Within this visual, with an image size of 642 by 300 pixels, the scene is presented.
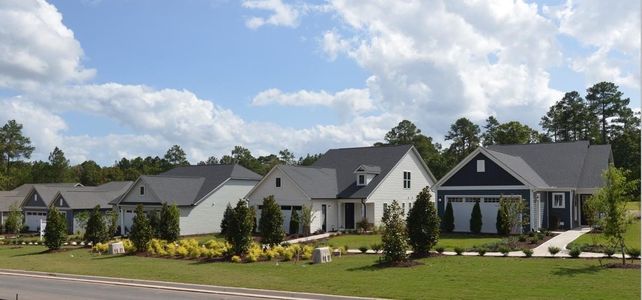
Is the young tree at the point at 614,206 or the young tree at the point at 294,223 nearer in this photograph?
the young tree at the point at 614,206

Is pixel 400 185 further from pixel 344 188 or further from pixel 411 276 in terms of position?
pixel 411 276

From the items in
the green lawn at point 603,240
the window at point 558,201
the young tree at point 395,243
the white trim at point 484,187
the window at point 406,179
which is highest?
the window at point 406,179

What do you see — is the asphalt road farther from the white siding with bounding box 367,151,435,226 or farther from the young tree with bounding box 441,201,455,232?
the white siding with bounding box 367,151,435,226

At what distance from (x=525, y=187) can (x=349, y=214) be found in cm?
1318

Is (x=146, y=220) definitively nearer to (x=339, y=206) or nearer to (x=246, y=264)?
(x=246, y=264)

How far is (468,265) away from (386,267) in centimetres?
304

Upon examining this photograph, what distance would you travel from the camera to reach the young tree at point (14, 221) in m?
52.0

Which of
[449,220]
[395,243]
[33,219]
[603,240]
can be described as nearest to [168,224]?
[395,243]

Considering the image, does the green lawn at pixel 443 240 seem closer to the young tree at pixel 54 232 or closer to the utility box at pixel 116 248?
the utility box at pixel 116 248

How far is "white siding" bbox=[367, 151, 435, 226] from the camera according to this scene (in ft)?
151

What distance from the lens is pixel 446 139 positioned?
333 feet

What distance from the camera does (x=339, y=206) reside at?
4647 cm

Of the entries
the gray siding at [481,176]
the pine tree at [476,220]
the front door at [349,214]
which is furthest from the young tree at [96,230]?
the pine tree at [476,220]

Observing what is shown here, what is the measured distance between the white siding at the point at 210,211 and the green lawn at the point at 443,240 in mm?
13899
